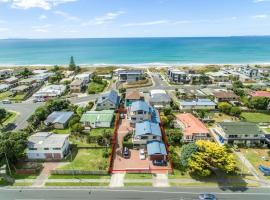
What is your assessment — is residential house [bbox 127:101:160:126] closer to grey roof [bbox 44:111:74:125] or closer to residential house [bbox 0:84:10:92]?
grey roof [bbox 44:111:74:125]

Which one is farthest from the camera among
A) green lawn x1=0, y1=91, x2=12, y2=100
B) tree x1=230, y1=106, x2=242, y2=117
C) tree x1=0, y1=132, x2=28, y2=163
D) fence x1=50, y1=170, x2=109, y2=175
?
green lawn x1=0, y1=91, x2=12, y2=100

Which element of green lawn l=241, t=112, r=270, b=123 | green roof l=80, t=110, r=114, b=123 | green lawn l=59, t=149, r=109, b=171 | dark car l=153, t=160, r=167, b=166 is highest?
green roof l=80, t=110, r=114, b=123

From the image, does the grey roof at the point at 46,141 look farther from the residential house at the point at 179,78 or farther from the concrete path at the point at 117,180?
the residential house at the point at 179,78

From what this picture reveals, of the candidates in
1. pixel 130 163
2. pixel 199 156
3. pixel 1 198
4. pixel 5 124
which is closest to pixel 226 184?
pixel 199 156

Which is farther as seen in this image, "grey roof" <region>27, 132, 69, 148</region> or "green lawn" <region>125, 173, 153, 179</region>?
"grey roof" <region>27, 132, 69, 148</region>

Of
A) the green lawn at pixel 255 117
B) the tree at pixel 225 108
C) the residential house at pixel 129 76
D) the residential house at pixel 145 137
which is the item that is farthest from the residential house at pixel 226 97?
the residential house at pixel 129 76

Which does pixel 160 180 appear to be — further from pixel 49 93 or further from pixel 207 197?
pixel 49 93

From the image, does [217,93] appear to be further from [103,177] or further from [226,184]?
[103,177]

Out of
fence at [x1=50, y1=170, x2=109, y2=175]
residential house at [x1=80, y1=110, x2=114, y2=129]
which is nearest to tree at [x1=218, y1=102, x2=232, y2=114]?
residential house at [x1=80, y1=110, x2=114, y2=129]
